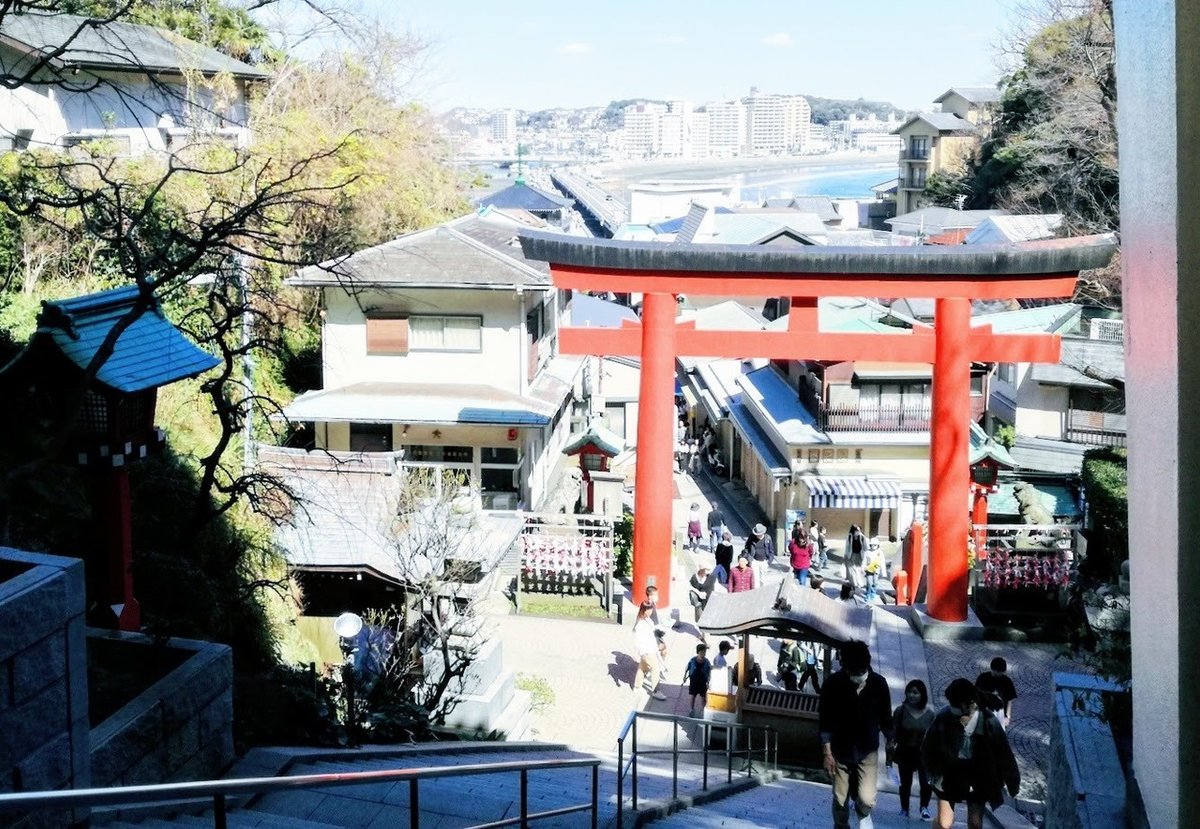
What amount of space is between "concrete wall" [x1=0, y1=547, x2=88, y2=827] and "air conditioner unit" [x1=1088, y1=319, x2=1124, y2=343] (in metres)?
29.0

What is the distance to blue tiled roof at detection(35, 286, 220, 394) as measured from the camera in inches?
294

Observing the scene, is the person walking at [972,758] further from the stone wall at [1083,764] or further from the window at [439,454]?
the window at [439,454]

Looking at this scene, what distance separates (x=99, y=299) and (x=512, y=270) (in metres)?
15.4

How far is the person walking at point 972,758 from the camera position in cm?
773

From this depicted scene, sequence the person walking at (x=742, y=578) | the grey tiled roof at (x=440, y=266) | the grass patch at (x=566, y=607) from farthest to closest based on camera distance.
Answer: the grey tiled roof at (x=440, y=266), the grass patch at (x=566, y=607), the person walking at (x=742, y=578)

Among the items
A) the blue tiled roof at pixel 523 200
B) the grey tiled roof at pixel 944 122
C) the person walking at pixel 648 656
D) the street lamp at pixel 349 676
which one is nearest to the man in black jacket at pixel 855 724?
the street lamp at pixel 349 676

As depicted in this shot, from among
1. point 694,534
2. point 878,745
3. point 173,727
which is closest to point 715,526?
point 694,534

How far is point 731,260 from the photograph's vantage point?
672 inches

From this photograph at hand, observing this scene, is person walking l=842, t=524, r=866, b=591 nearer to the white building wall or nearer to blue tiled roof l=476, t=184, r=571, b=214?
the white building wall

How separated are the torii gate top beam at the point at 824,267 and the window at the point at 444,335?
674 cm

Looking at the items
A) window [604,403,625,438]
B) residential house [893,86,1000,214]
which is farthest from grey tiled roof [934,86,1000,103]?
window [604,403,625,438]

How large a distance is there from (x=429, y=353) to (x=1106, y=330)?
17.7 metres

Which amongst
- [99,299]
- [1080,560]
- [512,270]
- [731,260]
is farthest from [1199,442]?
[512,270]

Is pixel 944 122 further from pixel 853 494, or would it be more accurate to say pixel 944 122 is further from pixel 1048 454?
pixel 853 494
